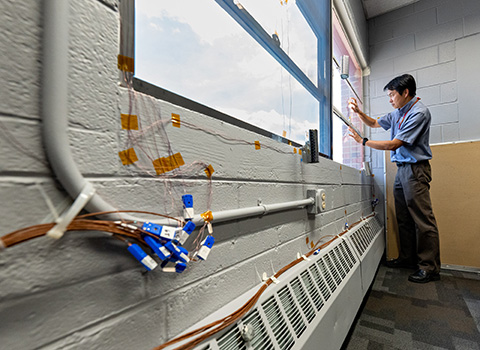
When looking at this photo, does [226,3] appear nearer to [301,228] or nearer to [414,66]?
[301,228]

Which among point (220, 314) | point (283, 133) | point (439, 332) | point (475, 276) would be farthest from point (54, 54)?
point (475, 276)

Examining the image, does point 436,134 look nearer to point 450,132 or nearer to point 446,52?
point 450,132

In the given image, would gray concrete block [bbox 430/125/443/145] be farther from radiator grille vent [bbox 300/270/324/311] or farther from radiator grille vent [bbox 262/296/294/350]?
radiator grille vent [bbox 262/296/294/350]

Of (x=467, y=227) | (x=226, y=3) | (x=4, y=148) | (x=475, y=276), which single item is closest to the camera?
(x=4, y=148)

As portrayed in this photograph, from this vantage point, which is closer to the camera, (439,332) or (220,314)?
(220,314)

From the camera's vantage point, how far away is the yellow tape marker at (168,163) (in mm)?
507

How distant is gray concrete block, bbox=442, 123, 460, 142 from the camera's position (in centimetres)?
248

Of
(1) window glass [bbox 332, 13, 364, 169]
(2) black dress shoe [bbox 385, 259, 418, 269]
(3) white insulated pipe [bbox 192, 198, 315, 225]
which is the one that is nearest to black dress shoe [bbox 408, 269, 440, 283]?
(2) black dress shoe [bbox 385, 259, 418, 269]

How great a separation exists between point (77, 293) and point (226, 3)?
953 millimetres

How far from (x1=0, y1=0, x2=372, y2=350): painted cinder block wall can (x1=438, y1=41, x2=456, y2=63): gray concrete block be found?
3.14 m

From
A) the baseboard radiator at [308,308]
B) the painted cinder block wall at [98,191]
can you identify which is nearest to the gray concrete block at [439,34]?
the baseboard radiator at [308,308]

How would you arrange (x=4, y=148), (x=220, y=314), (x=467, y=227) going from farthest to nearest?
(x=467, y=227), (x=220, y=314), (x=4, y=148)

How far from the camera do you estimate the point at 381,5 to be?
9.22 feet

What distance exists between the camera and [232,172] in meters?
0.71
